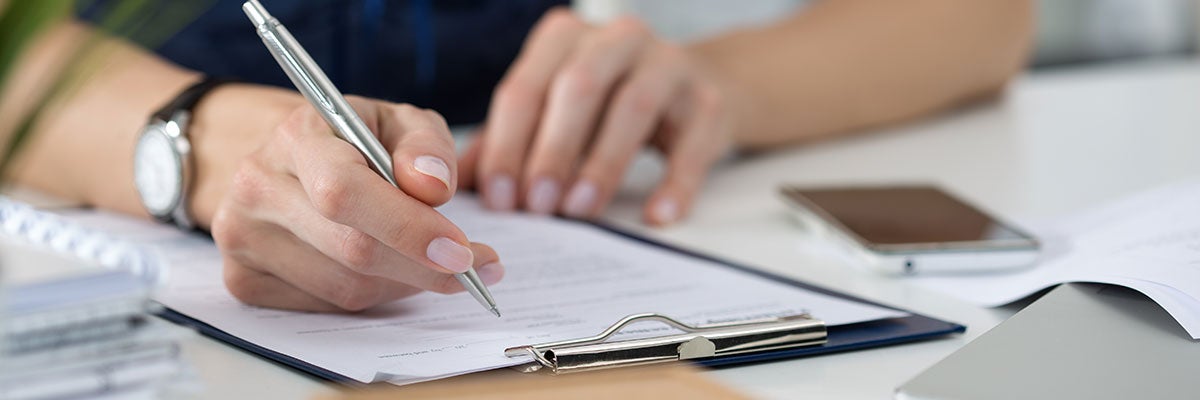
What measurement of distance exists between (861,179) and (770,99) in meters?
0.15

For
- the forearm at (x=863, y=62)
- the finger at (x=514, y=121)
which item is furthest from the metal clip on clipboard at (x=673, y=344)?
the forearm at (x=863, y=62)

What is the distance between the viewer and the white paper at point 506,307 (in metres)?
0.48

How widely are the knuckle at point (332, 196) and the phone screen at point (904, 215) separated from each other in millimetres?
302

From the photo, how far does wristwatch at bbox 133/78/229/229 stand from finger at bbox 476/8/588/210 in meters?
0.18

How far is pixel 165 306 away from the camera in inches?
21.3

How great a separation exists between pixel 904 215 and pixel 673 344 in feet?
0.96

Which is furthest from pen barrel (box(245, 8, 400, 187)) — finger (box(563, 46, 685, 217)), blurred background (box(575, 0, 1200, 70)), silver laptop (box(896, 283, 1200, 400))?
blurred background (box(575, 0, 1200, 70))

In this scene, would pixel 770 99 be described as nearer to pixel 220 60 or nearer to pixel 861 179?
pixel 861 179

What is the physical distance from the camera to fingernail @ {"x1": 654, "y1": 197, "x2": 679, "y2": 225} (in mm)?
807

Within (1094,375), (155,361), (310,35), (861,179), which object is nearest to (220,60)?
(310,35)

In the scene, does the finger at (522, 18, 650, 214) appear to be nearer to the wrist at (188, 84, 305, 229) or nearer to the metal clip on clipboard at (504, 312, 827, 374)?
the wrist at (188, 84, 305, 229)

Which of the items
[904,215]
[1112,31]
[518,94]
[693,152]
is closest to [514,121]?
[518,94]

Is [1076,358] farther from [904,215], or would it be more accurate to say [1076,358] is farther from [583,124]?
[583,124]

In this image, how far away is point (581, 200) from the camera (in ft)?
2.64
